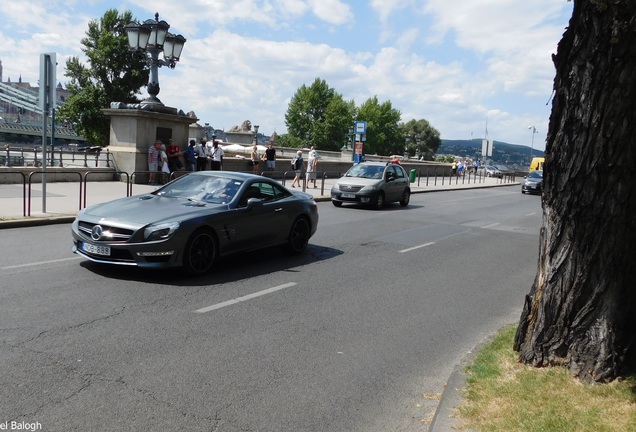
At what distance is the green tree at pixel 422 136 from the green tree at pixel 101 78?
8914cm

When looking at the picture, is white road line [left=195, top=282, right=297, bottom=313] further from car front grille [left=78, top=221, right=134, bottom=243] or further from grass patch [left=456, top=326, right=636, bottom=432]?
grass patch [left=456, top=326, right=636, bottom=432]

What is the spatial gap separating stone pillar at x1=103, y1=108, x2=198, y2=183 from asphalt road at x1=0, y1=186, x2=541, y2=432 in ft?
34.0

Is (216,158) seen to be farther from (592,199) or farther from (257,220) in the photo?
(592,199)

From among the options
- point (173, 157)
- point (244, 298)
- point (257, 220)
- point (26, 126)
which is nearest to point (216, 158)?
point (173, 157)

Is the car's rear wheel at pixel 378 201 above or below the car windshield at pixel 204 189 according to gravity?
below

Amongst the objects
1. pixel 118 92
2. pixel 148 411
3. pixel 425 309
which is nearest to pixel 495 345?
pixel 425 309

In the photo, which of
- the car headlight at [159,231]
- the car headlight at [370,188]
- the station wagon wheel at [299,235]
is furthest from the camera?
the car headlight at [370,188]

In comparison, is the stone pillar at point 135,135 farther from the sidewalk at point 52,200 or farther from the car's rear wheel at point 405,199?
the car's rear wheel at point 405,199

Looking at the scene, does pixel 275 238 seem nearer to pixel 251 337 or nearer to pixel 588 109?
pixel 251 337

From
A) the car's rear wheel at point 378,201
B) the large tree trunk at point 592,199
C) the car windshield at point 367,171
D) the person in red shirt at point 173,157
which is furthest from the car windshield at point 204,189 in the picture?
the car windshield at point 367,171

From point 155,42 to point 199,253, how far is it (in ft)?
45.1

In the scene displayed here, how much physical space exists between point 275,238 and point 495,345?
202 inches

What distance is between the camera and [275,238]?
10.3 meters

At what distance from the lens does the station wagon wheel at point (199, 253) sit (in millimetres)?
8320
